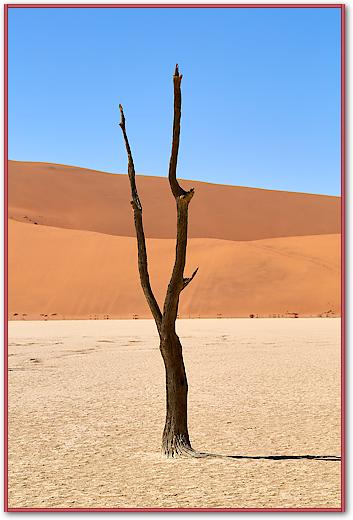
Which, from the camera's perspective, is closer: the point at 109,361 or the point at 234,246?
the point at 109,361

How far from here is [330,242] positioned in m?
56.1

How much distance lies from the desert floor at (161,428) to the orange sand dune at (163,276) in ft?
74.9

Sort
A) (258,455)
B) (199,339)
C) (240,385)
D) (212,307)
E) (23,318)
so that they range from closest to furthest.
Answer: (258,455) < (240,385) < (199,339) < (23,318) < (212,307)

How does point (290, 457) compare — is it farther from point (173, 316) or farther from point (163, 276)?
point (163, 276)

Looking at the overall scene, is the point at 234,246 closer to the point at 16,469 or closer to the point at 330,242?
the point at 330,242

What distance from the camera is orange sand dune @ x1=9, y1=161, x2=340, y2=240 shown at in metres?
92.8

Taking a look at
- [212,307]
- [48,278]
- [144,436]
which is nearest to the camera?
[144,436]

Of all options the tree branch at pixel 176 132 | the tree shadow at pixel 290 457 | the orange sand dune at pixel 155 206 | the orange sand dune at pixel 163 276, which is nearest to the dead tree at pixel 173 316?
the tree branch at pixel 176 132

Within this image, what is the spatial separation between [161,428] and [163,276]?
38.1m

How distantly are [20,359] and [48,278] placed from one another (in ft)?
99.3

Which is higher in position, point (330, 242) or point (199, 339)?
point (330, 242)

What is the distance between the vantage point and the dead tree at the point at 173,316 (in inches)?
292

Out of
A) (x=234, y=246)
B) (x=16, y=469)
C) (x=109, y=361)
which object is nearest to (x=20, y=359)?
(x=109, y=361)

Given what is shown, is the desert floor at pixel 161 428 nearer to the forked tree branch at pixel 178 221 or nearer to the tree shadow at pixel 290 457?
the tree shadow at pixel 290 457
